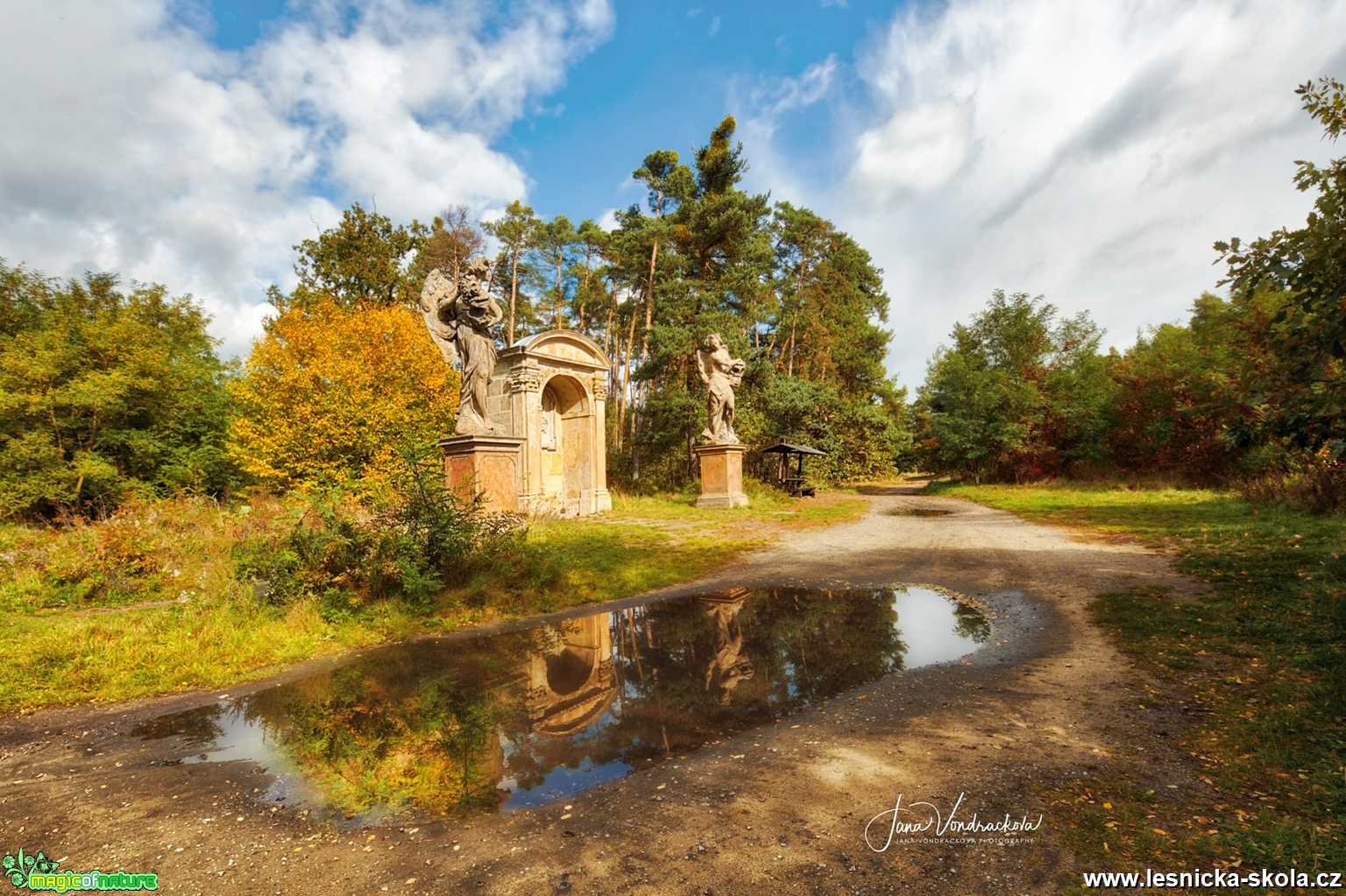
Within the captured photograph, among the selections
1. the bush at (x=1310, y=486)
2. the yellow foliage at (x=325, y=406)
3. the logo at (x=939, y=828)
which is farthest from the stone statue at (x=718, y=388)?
the logo at (x=939, y=828)

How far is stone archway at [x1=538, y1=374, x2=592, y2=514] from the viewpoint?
17094mm

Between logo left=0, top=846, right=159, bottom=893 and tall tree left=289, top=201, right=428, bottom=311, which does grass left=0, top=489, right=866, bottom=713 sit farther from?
tall tree left=289, top=201, right=428, bottom=311

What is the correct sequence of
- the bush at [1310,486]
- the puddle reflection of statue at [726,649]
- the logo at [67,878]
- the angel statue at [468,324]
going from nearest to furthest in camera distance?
the logo at [67,878]
the puddle reflection of statue at [726,649]
the bush at [1310,486]
the angel statue at [468,324]

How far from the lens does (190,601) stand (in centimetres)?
604

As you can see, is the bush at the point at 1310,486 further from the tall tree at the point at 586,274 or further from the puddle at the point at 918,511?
the tall tree at the point at 586,274

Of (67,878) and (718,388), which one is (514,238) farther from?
(67,878)

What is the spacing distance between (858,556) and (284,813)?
799 cm

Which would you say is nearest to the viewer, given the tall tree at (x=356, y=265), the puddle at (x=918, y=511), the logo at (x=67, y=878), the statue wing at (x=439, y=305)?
the logo at (x=67, y=878)

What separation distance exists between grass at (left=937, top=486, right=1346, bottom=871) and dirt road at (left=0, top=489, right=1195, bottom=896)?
18 cm

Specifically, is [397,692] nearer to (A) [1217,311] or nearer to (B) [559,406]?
(B) [559,406]

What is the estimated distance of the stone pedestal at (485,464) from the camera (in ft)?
31.0

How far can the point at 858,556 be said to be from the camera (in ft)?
29.9

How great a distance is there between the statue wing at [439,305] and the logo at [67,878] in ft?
29.1

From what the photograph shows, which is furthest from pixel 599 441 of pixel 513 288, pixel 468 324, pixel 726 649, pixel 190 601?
pixel 513 288
